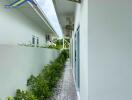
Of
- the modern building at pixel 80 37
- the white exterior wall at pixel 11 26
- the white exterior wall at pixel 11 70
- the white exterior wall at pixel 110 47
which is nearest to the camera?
the white exterior wall at pixel 110 47

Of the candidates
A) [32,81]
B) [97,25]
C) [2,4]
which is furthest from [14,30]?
[97,25]

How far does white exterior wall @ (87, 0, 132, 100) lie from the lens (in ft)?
8.50

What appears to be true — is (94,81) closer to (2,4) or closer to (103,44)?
(103,44)

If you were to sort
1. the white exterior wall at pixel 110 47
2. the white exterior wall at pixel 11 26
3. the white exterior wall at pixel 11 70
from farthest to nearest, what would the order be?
the white exterior wall at pixel 11 26 → the white exterior wall at pixel 11 70 → the white exterior wall at pixel 110 47

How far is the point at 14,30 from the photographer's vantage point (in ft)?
22.6

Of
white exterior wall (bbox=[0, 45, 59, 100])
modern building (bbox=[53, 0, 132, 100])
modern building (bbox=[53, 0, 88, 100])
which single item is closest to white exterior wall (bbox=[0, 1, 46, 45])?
modern building (bbox=[53, 0, 88, 100])

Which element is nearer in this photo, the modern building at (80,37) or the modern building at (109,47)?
the modern building at (109,47)

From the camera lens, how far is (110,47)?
8.56 ft

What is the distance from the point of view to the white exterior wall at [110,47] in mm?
2592

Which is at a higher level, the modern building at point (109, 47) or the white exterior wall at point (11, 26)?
the white exterior wall at point (11, 26)

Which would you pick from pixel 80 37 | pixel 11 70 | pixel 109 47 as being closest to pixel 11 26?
pixel 80 37

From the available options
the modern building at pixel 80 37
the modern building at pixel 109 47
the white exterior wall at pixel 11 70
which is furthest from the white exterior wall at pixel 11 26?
the modern building at pixel 109 47

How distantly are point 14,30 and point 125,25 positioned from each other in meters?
5.07

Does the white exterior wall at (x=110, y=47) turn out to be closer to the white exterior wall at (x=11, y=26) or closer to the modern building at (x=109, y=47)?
the modern building at (x=109, y=47)
